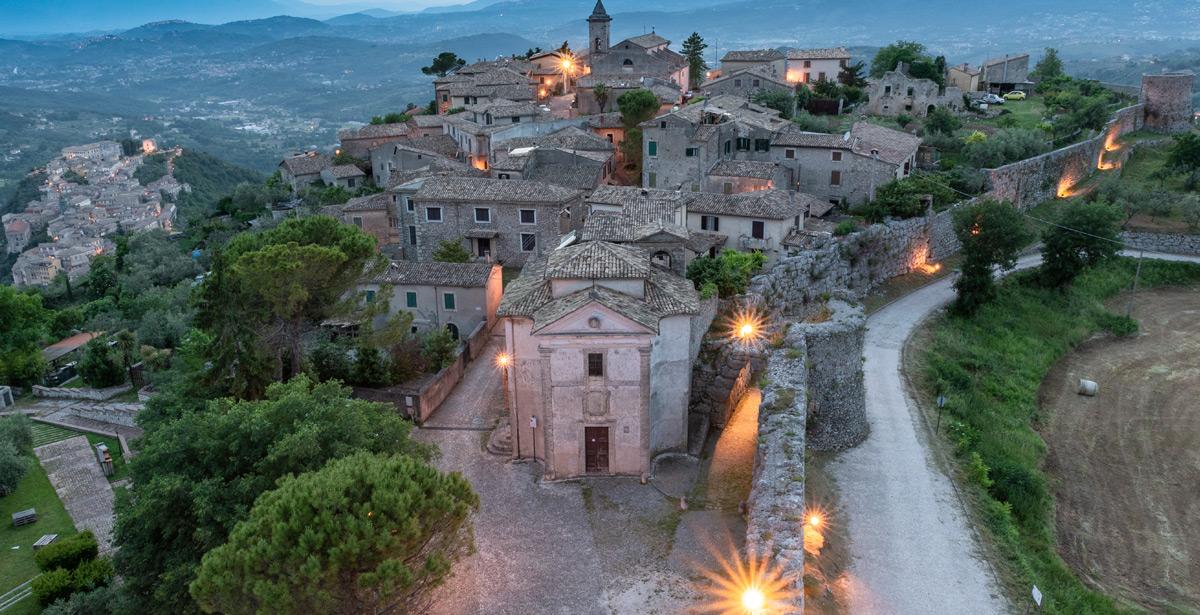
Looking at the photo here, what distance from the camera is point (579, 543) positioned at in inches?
757

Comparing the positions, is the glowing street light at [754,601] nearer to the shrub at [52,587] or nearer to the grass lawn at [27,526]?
the shrub at [52,587]

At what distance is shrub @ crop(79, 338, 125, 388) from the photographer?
3531 cm

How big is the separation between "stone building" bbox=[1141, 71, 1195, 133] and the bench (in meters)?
72.7

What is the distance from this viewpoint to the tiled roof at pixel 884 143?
43.4 m

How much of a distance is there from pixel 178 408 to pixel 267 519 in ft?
41.3

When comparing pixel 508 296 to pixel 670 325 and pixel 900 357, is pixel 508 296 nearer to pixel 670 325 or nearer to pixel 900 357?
pixel 670 325

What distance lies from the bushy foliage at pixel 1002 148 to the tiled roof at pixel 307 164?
157ft

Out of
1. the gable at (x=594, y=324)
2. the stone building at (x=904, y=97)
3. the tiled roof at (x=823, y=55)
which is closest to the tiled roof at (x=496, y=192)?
the gable at (x=594, y=324)

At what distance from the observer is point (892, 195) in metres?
40.7

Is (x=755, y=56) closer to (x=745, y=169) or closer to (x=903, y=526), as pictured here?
(x=745, y=169)

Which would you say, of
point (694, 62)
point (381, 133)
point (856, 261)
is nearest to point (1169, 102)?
point (694, 62)

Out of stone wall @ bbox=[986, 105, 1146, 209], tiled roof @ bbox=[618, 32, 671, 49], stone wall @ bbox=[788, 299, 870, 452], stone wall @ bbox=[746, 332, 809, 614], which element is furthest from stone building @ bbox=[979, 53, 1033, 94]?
stone wall @ bbox=[746, 332, 809, 614]

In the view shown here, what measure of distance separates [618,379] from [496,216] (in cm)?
2169

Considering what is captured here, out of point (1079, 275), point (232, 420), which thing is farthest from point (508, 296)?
point (1079, 275)
